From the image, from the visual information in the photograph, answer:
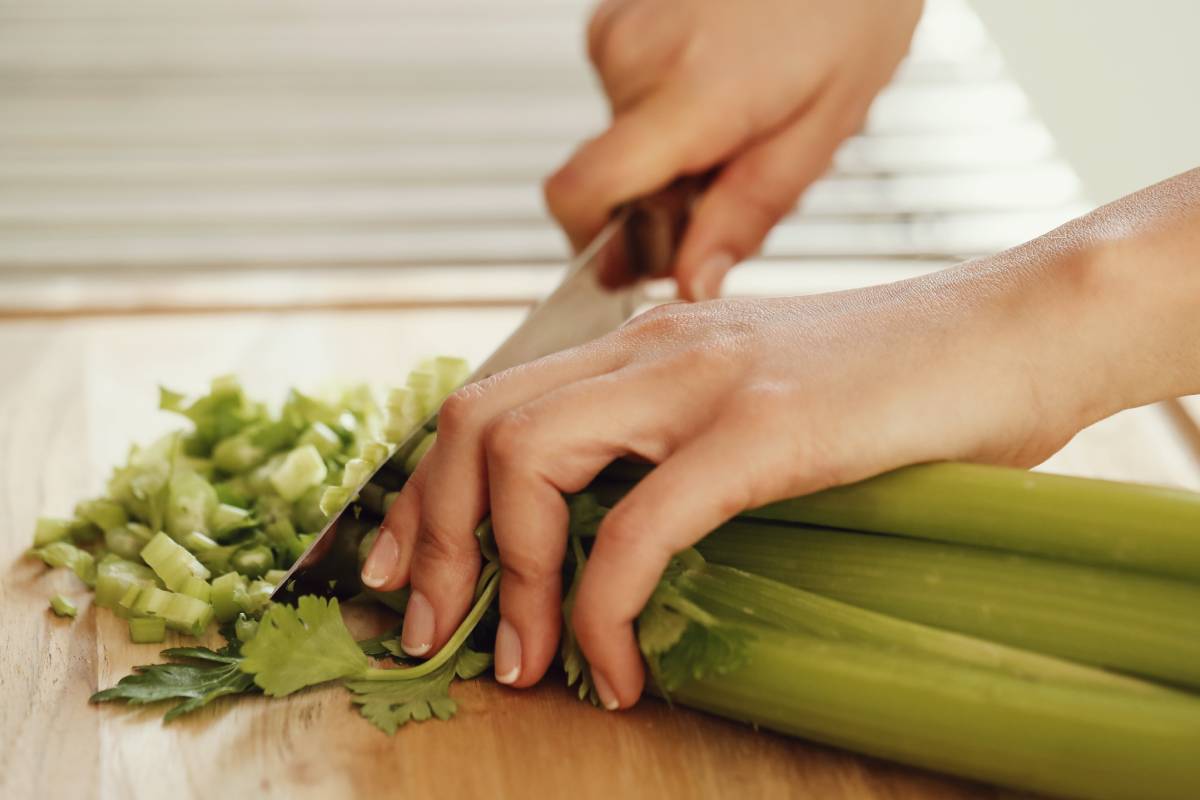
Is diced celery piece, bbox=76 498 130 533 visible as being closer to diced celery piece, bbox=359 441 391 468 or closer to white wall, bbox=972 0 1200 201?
diced celery piece, bbox=359 441 391 468

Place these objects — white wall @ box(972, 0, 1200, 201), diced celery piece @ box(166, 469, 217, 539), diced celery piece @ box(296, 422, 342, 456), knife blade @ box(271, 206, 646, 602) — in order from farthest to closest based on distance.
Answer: white wall @ box(972, 0, 1200, 201) < diced celery piece @ box(296, 422, 342, 456) < diced celery piece @ box(166, 469, 217, 539) < knife blade @ box(271, 206, 646, 602)

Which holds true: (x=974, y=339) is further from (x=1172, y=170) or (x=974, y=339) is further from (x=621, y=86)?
(x=1172, y=170)

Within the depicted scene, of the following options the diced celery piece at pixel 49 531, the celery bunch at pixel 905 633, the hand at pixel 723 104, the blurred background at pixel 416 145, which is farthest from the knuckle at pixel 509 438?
the blurred background at pixel 416 145

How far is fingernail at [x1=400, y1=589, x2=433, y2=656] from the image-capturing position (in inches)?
53.5

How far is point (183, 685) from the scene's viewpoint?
134 centimetres

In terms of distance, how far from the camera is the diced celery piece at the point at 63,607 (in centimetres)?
153

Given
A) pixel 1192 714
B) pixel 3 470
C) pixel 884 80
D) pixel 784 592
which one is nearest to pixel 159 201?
pixel 3 470

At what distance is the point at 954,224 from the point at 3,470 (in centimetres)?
182

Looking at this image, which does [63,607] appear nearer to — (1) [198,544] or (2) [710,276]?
(1) [198,544]

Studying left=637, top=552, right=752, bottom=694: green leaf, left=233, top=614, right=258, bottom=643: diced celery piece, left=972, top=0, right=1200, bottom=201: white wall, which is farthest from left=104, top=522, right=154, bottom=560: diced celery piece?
left=972, top=0, right=1200, bottom=201: white wall

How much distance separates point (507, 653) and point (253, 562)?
37cm

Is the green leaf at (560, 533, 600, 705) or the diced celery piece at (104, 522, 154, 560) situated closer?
the green leaf at (560, 533, 600, 705)

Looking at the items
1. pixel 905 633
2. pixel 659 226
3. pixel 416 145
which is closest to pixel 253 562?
pixel 905 633

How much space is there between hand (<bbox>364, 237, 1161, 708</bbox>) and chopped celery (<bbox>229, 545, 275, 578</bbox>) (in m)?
0.20
